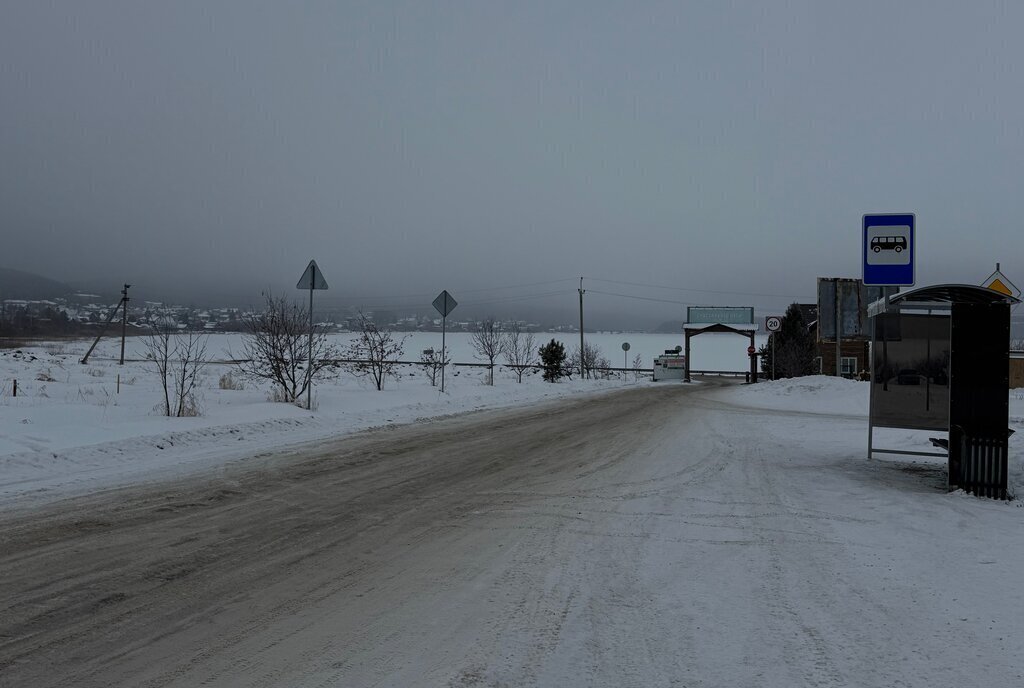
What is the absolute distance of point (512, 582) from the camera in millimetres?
4762

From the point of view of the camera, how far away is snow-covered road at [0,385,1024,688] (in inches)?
138

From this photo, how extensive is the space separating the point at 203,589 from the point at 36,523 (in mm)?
2595

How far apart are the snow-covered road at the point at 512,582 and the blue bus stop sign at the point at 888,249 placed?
10.2 ft

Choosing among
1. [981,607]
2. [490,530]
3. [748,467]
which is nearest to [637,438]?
[748,467]

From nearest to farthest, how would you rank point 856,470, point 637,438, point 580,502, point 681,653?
1. point 681,653
2. point 580,502
3. point 856,470
4. point 637,438

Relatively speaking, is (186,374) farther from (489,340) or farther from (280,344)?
(489,340)

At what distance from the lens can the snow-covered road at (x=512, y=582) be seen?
11.5ft

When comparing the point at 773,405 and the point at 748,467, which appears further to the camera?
the point at 773,405

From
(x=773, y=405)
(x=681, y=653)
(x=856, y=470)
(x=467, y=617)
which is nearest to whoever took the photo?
(x=681, y=653)

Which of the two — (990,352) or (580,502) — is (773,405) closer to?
(990,352)

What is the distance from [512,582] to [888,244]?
8.22m

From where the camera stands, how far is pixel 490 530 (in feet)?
20.2

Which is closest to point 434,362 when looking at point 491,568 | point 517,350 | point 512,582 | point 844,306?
point 517,350

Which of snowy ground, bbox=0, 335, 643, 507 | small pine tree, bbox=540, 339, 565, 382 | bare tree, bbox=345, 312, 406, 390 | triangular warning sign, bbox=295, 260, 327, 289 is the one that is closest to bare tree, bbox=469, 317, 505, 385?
small pine tree, bbox=540, 339, 565, 382
